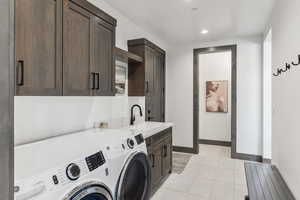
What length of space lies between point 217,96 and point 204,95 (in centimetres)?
37

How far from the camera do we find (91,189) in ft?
3.64

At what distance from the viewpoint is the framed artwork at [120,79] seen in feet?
9.17

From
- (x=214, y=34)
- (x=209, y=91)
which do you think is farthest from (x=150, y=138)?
(x=209, y=91)

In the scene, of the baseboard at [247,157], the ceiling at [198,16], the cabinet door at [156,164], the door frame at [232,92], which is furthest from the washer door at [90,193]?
the baseboard at [247,157]

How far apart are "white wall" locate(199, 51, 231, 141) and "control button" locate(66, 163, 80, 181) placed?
16.0 ft

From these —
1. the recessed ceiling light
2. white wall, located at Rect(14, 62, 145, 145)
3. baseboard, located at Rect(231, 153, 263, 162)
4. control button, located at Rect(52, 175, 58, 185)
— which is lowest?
baseboard, located at Rect(231, 153, 263, 162)

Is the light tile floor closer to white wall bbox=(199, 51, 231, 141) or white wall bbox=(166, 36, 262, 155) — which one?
white wall bbox=(166, 36, 262, 155)

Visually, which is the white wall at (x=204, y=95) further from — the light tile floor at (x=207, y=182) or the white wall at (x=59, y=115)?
the white wall at (x=59, y=115)

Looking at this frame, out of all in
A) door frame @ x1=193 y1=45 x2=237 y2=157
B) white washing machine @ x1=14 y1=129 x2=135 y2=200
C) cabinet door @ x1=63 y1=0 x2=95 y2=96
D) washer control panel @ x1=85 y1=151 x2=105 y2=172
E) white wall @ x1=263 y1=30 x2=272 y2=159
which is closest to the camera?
white washing machine @ x1=14 y1=129 x2=135 y2=200

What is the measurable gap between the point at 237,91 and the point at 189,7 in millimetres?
2302

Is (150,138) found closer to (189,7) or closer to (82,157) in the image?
(82,157)

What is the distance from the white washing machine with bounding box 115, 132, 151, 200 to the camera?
5.00ft

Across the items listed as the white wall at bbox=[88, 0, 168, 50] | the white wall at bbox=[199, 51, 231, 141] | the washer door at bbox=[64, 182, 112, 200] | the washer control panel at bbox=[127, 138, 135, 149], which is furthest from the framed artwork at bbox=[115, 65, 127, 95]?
the white wall at bbox=[199, 51, 231, 141]

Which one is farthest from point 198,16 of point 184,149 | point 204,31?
point 184,149
